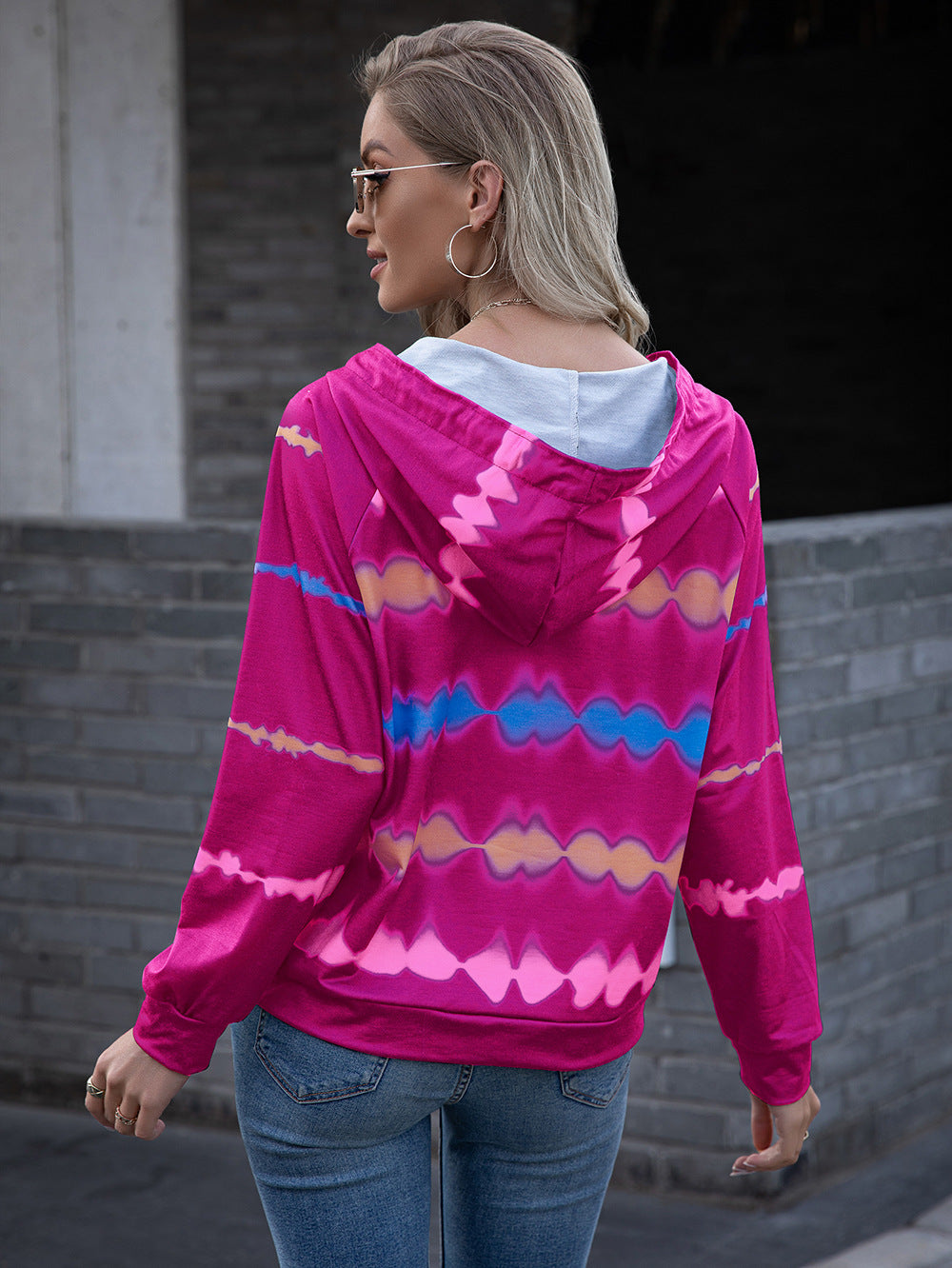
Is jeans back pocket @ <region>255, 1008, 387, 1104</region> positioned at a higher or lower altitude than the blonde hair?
lower

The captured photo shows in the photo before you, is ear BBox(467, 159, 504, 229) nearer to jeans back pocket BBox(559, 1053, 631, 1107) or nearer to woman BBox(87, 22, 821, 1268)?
woman BBox(87, 22, 821, 1268)

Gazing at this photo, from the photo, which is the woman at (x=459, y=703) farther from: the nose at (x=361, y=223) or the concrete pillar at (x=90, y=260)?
the concrete pillar at (x=90, y=260)

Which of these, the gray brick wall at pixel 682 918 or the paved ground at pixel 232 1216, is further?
the gray brick wall at pixel 682 918

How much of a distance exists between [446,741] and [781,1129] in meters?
0.66

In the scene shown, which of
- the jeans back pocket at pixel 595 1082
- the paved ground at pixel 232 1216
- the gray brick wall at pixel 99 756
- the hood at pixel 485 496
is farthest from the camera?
the gray brick wall at pixel 99 756

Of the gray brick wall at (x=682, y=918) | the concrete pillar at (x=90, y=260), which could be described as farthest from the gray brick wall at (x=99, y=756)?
the concrete pillar at (x=90, y=260)

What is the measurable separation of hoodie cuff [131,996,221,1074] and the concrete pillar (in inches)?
156

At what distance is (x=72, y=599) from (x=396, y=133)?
2.63 meters

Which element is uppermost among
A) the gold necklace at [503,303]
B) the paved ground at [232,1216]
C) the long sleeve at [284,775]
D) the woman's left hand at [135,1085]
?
the gold necklace at [503,303]

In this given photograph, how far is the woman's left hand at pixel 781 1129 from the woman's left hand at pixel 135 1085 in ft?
2.21

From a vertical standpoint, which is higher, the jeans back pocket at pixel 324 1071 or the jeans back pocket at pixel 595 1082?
the jeans back pocket at pixel 324 1071

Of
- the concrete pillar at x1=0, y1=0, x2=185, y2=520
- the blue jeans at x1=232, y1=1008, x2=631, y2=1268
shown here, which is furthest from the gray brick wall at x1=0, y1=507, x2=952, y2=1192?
the blue jeans at x1=232, y1=1008, x2=631, y2=1268

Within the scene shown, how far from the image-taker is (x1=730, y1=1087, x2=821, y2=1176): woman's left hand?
5.42 feet

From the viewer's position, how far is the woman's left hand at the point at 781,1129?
165 centimetres
